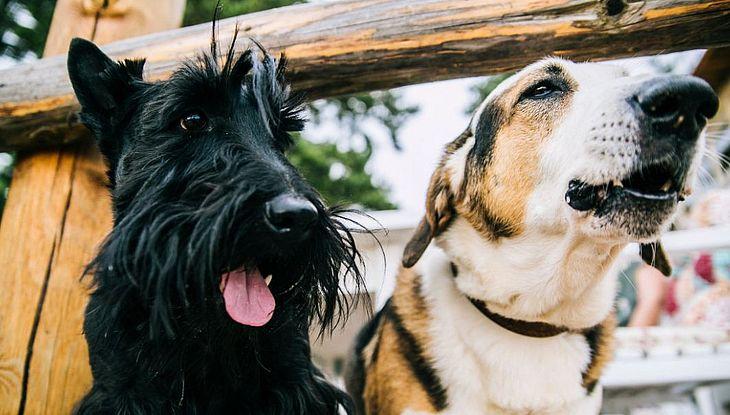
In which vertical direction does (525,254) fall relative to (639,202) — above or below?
below

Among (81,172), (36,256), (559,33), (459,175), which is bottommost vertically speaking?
(36,256)

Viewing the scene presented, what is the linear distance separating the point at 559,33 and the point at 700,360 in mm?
2430

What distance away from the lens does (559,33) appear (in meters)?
2.35

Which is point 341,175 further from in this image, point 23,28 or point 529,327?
point 529,327

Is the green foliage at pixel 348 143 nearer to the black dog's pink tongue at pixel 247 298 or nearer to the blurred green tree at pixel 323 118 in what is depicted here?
the blurred green tree at pixel 323 118

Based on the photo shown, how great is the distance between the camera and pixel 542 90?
2371 mm

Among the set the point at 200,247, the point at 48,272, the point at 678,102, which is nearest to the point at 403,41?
the point at 678,102

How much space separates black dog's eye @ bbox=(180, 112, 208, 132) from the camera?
6.10 feet

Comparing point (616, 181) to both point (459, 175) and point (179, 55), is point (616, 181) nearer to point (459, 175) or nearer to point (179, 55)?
point (459, 175)

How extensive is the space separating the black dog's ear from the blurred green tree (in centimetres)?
301

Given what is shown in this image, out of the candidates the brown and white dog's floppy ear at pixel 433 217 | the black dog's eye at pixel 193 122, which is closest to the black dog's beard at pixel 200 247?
the black dog's eye at pixel 193 122

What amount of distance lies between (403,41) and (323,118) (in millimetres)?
11754

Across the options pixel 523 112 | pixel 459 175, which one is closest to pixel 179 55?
pixel 459 175

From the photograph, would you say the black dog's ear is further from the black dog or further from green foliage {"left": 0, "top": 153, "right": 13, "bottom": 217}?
green foliage {"left": 0, "top": 153, "right": 13, "bottom": 217}
